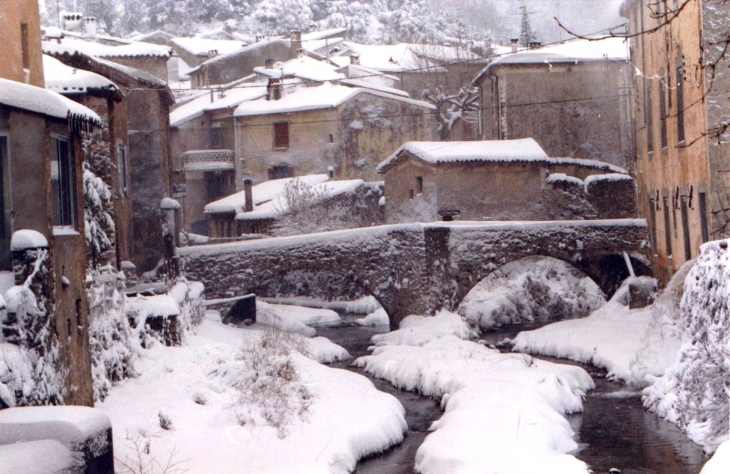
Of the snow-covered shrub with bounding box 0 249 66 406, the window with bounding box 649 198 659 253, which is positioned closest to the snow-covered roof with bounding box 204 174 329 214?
the window with bounding box 649 198 659 253

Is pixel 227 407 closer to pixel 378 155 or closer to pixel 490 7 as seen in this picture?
pixel 378 155

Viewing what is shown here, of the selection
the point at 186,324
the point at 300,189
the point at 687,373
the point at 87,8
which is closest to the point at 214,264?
the point at 186,324

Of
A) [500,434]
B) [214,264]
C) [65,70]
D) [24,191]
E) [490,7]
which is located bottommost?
[500,434]

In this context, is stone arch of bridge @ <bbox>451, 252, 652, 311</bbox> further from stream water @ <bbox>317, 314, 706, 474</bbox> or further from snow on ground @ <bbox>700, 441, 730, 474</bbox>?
snow on ground @ <bbox>700, 441, 730, 474</bbox>

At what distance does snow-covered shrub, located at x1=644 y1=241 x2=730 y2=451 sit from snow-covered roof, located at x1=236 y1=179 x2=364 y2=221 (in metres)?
21.2

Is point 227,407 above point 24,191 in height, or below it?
below

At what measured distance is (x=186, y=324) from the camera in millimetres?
19234

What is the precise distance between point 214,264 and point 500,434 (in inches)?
563

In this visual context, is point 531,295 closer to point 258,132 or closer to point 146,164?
point 146,164

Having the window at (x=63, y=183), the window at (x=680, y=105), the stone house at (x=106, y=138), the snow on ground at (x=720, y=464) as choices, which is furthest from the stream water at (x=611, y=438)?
the snow on ground at (x=720, y=464)

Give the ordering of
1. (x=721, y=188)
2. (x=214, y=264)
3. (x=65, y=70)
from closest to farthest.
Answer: (x=65, y=70)
(x=721, y=188)
(x=214, y=264)

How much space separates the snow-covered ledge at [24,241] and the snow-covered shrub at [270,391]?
4.36 meters

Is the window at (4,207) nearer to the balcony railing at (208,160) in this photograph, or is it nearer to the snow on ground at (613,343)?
the snow on ground at (613,343)

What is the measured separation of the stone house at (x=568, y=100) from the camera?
1374 inches
